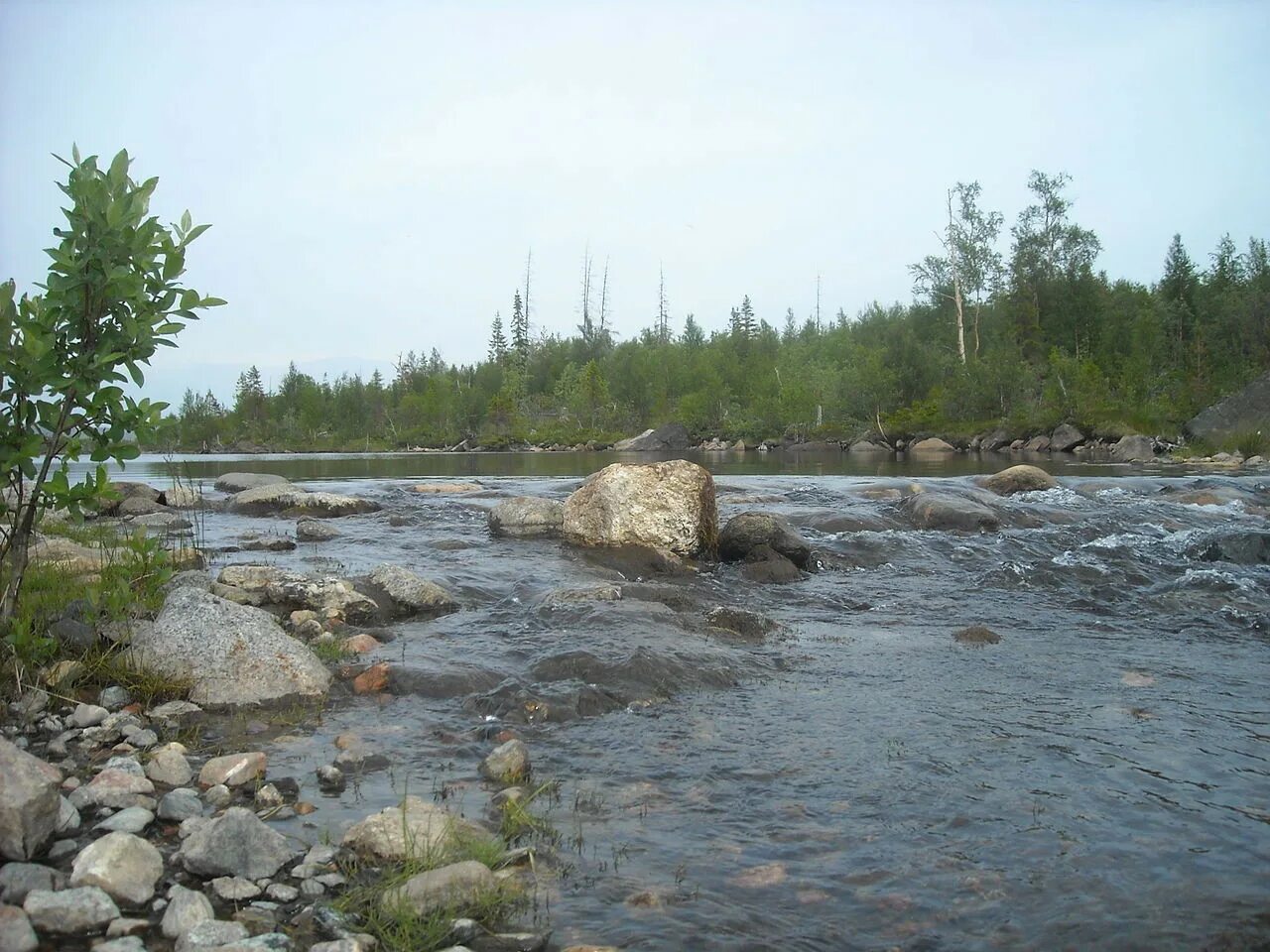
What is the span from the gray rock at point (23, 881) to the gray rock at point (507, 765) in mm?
1859

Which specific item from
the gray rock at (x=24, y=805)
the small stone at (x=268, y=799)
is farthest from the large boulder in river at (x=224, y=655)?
the gray rock at (x=24, y=805)

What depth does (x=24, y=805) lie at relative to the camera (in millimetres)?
3223

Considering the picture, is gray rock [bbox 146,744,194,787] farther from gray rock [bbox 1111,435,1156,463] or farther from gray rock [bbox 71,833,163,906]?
gray rock [bbox 1111,435,1156,463]

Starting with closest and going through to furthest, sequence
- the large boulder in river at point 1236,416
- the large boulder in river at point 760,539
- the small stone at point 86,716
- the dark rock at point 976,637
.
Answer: the small stone at point 86,716, the dark rock at point 976,637, the large boulder in river at point 760,539, the large boulder in river at point 1236,416

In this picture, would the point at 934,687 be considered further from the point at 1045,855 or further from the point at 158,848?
the point at 158,848

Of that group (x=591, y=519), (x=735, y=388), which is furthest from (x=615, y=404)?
(x=591, y=519)

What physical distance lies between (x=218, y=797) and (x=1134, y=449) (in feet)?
131

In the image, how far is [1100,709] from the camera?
5387 millimetres

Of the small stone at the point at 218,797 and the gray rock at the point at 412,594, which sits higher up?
the gray rock at the point at 412,594

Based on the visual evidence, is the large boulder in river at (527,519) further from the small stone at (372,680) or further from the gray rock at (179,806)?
the gray rock at (179,806)

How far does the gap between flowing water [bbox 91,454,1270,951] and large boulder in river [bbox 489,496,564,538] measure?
10.6 feet

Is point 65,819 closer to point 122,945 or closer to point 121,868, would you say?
point 121,868

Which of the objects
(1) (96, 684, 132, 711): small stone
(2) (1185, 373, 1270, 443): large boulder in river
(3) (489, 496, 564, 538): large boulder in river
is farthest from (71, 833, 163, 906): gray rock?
(2) (1185, 373, 1270, 443): large boulder in river

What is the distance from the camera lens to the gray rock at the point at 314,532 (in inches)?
500
